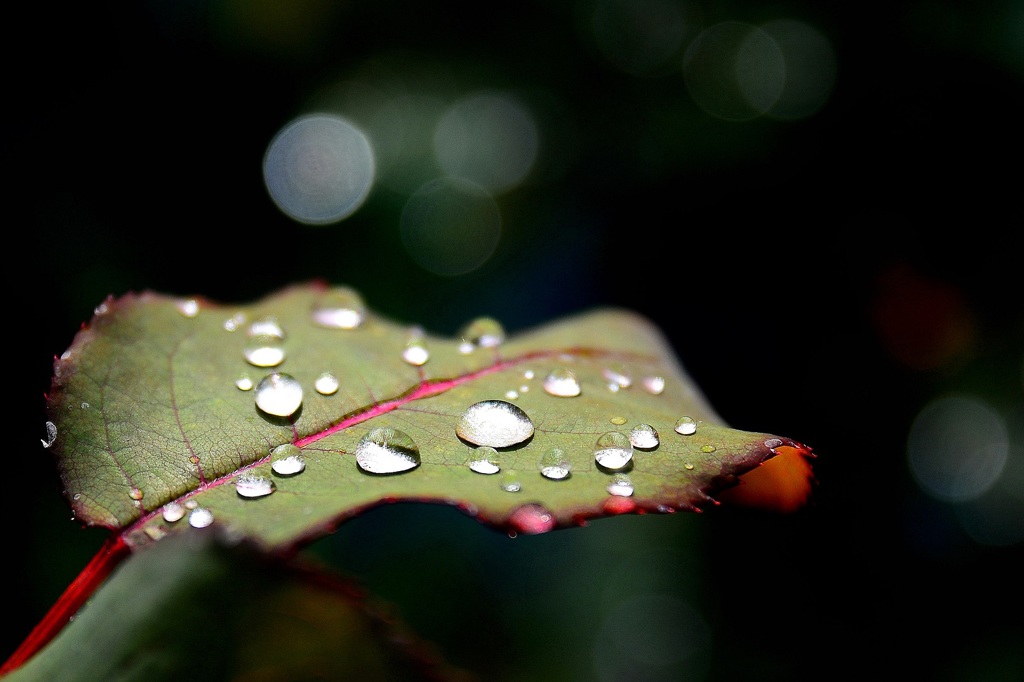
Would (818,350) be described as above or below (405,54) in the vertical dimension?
below

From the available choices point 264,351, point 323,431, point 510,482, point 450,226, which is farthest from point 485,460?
point 450,226

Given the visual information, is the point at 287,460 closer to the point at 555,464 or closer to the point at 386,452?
the point at 386,452

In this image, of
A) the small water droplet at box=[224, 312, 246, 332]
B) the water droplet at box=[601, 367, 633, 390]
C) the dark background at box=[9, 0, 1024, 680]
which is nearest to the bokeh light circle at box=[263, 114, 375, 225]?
the dark background at box=[9, 0, 1024, 680]

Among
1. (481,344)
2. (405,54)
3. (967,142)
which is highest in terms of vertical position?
(405,54)

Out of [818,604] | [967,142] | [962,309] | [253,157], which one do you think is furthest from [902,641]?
[253,157]

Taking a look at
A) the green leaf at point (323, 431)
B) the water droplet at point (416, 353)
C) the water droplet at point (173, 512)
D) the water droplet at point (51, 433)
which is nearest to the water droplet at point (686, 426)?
the green leaf at point (323, 431)

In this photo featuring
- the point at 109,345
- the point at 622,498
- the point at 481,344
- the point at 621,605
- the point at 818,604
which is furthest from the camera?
the point at 621,605

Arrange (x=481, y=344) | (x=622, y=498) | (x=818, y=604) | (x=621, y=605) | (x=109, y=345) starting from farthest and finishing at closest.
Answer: (x=621, y=605), (x=818, y=604), (x=481, y=344), (x=109, y=345), (x=622, y=498)

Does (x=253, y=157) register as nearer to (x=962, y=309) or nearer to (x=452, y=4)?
(x=452, y=4)
